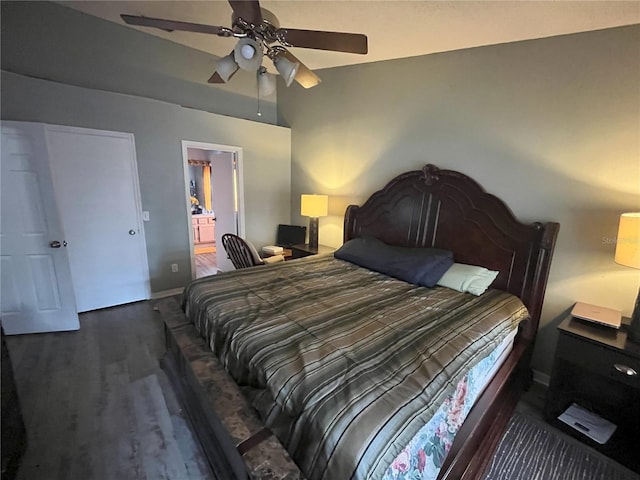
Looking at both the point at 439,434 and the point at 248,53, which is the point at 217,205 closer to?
the point at 248,53

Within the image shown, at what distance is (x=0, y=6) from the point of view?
252 centimetres

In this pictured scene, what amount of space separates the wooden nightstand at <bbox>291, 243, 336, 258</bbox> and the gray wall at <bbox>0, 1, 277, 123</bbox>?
222 centimetres

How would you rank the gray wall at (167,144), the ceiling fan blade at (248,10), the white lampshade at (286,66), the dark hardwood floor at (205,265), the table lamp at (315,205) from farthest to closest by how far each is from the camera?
1. the dark hardwood floor at (205,265)
2. the table lamp at (315,205)
3. the gray wall at (167,144)
4. the white lampshade at (286,66)
5. the ceiling fan blade at (248,10)

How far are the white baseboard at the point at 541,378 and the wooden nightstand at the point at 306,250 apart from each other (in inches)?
89.3

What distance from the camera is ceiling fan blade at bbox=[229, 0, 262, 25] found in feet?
4.64

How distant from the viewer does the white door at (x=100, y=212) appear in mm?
2816

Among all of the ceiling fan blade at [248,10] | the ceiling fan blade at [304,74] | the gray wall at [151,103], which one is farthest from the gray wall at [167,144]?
the ceiling fan blade at [248,10]

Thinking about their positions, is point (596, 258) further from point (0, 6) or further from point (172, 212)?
point (0, 6)

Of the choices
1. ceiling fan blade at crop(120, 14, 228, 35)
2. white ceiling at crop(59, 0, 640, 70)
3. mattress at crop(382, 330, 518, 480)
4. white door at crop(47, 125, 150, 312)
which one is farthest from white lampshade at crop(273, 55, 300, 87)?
white door at crop(47, 125, 150, 312)

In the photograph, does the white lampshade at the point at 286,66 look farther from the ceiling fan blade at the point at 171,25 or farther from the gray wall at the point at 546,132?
the gray wall at the point at 546,132

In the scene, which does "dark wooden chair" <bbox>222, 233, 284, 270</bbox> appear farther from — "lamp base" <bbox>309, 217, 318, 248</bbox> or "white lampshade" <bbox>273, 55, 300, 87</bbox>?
"white lampshade" <bbox>273, 55, 300, 87</bbox>

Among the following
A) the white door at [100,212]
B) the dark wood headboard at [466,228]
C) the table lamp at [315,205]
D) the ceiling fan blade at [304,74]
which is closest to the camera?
the ceiling fan blade at [304,74]

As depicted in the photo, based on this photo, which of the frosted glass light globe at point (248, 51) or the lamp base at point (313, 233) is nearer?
the frosted glass light globe at point (248, 51)

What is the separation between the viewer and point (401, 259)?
96.7 inches
